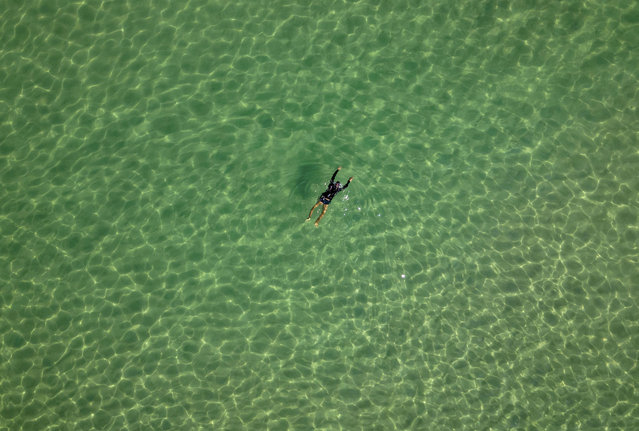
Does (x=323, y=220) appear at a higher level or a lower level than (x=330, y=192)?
lower

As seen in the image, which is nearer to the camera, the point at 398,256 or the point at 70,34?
the point at 398,256

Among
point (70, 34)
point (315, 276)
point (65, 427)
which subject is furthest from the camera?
point (70, 34)

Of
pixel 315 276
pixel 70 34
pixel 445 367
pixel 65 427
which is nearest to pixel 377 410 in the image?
pixel 445 367

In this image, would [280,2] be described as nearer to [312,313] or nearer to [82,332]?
[312,313]

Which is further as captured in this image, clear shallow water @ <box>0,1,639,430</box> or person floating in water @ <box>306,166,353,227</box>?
person floating in water @ <box>306,166,353,227</box>

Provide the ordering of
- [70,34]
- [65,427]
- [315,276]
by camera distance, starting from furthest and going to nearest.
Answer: [70,34]
[315,276]
[65,427]

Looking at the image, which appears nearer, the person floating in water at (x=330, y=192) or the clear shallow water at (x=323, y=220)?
the clear shallow water at (x=323, y=220)

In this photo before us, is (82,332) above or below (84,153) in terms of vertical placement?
below

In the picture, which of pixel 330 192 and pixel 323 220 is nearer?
pixel 330 192
